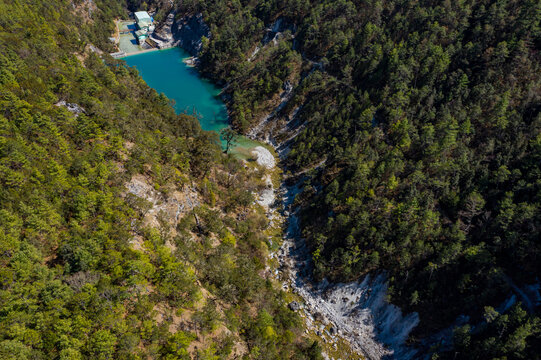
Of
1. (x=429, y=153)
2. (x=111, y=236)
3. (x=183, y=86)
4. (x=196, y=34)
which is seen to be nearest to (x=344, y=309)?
(x=429, y=153)

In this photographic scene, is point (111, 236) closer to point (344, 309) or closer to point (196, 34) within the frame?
point (344, 309)

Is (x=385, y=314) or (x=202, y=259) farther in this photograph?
(x=385, y=314)

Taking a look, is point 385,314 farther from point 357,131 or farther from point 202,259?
point 357,131

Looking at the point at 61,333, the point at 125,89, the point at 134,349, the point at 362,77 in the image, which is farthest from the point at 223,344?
the point at 362,77

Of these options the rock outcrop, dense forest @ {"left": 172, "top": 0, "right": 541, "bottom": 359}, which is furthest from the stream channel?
the rock outcrop

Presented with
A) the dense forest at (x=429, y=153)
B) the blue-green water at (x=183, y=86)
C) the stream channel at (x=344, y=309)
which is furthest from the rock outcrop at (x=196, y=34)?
the stream channel at (x=344, y=309)

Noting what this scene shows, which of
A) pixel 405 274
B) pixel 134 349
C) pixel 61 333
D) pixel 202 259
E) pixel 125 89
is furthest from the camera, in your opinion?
pixel 125 89

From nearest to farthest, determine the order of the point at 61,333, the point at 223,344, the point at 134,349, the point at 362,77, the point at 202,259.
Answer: the point at 61,333, the point at 134,349, the point at 223,344, the point at 202,259, the point at 362,77
